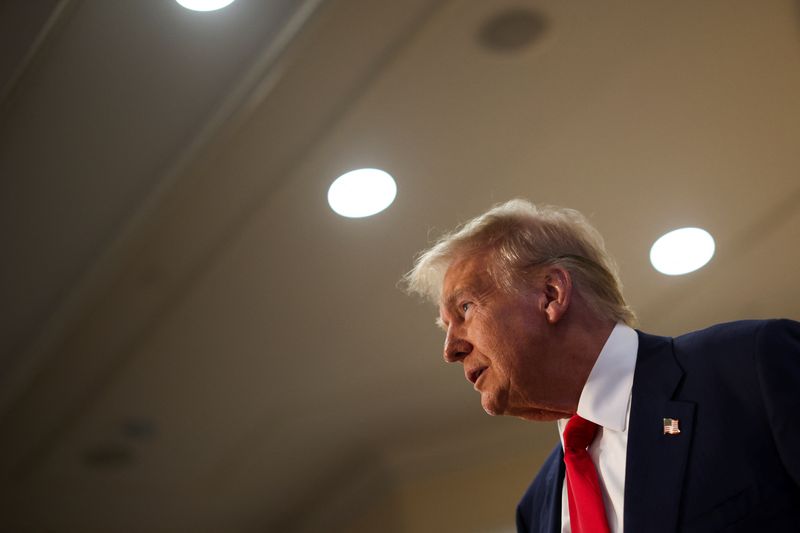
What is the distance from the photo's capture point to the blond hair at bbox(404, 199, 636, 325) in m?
1.98

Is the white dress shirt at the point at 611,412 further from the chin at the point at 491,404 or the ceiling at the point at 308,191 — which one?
the ceiling at the point at 308,191

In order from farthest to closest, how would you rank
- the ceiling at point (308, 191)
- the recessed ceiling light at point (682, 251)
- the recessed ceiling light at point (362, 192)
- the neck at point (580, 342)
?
the recessed ceiling light at point (682, 251) < the recessed ceiling light at point (362, 192) < the ceiling at point (308, 191) < the neck at point (580, 342)

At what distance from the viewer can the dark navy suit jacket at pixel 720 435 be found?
57.0 inches

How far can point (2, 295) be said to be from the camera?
361 centimetres

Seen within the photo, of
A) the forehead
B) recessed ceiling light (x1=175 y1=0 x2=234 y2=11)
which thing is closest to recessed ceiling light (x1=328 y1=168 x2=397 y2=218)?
recessed ceiling light (x1=175 y1=0 x2=234 y2=11)

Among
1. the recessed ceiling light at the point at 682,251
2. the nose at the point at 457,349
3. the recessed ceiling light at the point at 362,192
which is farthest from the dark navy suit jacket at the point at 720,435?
the recessed ceiling light at the point at 682,251

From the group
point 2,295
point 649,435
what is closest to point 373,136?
point 2,295

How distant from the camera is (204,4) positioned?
8.73 ft

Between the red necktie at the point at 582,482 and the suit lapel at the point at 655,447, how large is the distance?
0.37 feet

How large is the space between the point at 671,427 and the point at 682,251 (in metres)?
2.45

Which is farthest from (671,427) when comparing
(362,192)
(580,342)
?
(362,192)

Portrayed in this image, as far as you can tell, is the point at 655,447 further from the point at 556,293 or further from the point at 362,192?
the point at 362,192

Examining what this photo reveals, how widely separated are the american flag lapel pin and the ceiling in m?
1.59

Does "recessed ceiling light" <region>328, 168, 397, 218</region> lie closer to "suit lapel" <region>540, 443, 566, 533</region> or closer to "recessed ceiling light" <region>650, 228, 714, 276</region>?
"recessed ceiling light" <region>650, 228, 714, 276</region>
